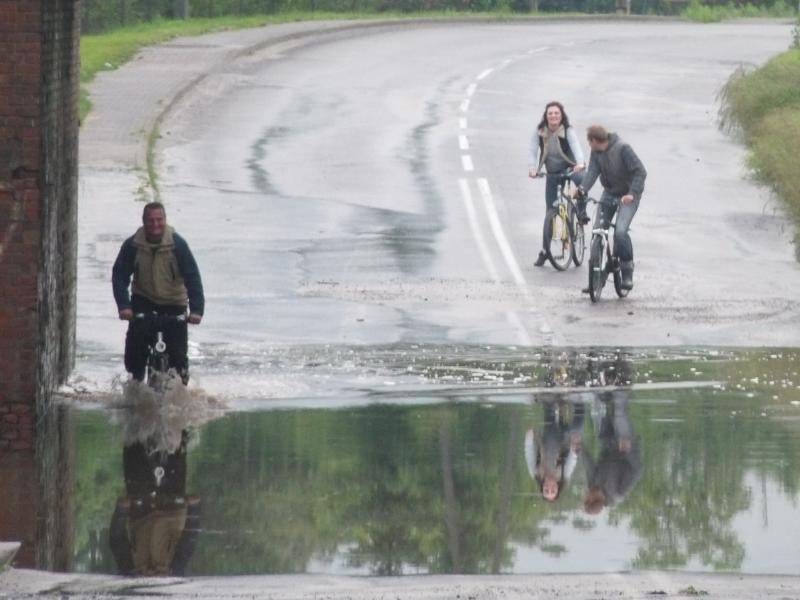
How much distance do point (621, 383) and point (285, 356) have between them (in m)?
3.05

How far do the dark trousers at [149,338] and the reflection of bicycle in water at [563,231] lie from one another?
8.97m

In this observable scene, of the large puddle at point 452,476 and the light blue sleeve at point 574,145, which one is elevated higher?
the light blue sleeve at point 574,145

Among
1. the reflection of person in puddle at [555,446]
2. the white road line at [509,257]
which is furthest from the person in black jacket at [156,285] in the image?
the white road line at [509,257]

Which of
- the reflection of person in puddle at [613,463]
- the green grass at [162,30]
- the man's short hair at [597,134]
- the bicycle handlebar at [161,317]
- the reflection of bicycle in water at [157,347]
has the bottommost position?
the green grass at [162,30]

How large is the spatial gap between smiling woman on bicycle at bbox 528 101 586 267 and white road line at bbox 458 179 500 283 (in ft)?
1.99

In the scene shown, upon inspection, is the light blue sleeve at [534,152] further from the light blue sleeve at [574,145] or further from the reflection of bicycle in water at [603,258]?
the reflection of bicycle in water at [603,258]

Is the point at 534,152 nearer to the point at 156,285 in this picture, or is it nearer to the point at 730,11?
the point at 156,285

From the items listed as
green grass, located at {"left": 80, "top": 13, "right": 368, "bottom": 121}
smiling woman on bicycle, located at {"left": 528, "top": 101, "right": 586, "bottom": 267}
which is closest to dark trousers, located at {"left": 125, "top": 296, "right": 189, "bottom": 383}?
smiling woman on bicycle, located at {"left": 528, "top": 101, "right": 586, "bottom": 267}

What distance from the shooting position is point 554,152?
23.5 metres

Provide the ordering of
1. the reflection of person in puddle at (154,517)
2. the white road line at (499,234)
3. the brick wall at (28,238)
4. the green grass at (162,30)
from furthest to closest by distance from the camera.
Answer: the green grass at (162,30), the white road line at (499,234), the brick wall at (28,238), the reflection of person in puddle at (154,517)

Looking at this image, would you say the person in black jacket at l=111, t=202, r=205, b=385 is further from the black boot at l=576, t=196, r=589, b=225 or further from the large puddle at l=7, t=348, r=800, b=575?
the black boot at l=576, t=196, r=589, b=225

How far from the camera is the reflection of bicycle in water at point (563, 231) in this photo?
23.4m

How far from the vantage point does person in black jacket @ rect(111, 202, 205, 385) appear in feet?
48.0

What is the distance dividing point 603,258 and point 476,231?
15.6 feet
